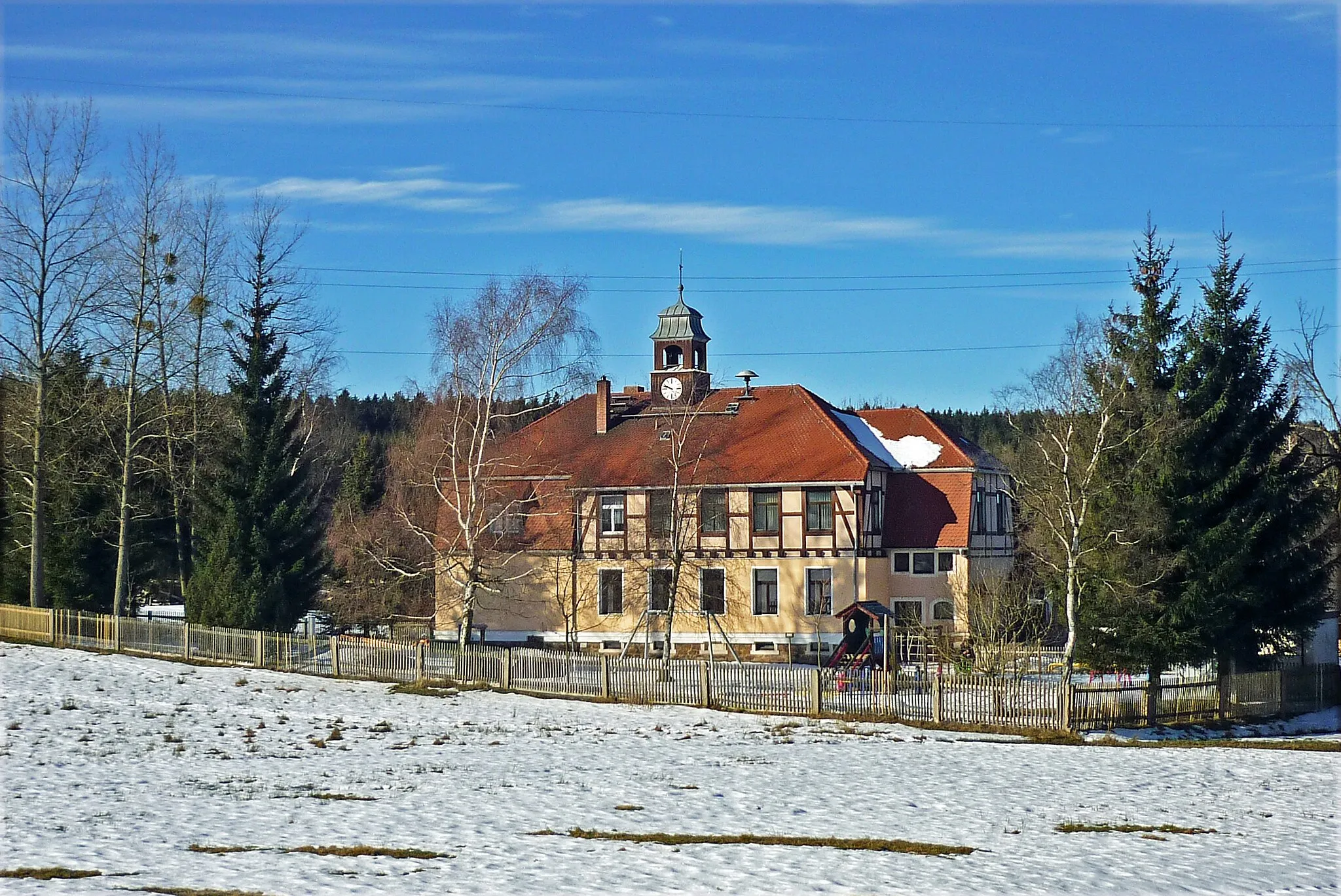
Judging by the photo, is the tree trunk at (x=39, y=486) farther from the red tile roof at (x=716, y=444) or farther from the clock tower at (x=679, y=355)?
the clock tower at (x=679, y=355)

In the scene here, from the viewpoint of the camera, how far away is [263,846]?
15.6 m

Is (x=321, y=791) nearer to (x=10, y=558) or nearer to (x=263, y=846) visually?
(x=263, y=846)

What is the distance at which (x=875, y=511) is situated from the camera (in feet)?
151

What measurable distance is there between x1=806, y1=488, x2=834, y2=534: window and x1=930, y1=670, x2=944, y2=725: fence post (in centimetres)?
1542

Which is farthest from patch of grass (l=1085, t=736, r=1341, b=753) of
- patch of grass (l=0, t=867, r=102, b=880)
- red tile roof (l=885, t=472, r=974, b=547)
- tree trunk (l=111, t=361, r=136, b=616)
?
tree trunk (l=111, t=361, r=136, b=616)

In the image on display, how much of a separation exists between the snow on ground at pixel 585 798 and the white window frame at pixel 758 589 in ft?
49.2

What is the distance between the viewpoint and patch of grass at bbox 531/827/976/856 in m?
16.1

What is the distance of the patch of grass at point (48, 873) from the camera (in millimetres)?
13703

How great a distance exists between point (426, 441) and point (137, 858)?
26303 millimetres

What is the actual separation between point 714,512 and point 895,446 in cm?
771

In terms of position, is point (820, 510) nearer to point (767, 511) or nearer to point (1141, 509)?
point (767, 511)

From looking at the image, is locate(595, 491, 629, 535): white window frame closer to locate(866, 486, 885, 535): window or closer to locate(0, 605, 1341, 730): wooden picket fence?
locate(866, 486, 885, 535): window

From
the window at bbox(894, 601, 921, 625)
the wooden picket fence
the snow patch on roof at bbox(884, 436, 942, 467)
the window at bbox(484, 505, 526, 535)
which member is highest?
the snow patch on roof at bbox(884, 436, 942, 467)

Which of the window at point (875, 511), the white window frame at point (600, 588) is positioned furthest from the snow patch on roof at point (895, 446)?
the white window frame at point (600, 588)
